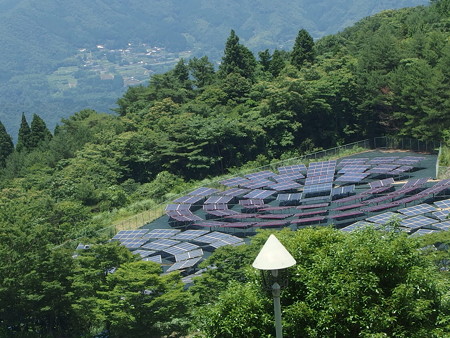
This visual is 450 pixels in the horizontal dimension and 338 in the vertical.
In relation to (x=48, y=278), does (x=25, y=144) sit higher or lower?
higher

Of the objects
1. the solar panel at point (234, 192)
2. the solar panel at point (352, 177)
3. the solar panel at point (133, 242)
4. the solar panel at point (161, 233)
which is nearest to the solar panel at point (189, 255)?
the solar panel at point (133, 242)

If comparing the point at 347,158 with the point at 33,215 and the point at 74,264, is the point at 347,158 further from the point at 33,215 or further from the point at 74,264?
the point at 74,264

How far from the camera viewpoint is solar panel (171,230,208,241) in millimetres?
39438

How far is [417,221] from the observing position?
118ft

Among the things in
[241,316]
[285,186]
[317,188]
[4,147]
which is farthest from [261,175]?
[241,316]

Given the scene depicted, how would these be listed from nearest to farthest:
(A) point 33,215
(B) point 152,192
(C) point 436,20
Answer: (A) point 33,215, (B) point 152,192, (C) point 436,20

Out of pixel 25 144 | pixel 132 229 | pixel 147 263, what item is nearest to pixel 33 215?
pixel 132 229

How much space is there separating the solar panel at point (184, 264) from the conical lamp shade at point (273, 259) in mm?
24174

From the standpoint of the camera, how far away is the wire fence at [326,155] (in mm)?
45594

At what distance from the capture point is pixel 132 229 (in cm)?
4431

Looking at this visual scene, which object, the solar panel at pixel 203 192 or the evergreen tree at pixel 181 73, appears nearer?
the solar panel at pixel 203 192

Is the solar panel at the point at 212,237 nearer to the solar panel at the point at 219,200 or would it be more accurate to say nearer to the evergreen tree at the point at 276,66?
the solar panel at the point at 219,200

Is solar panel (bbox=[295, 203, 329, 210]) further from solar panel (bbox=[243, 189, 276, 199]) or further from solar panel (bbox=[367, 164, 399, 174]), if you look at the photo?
solar panel (bbox=[367, 164, 399, 174])

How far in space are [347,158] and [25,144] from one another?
33.6 metres
